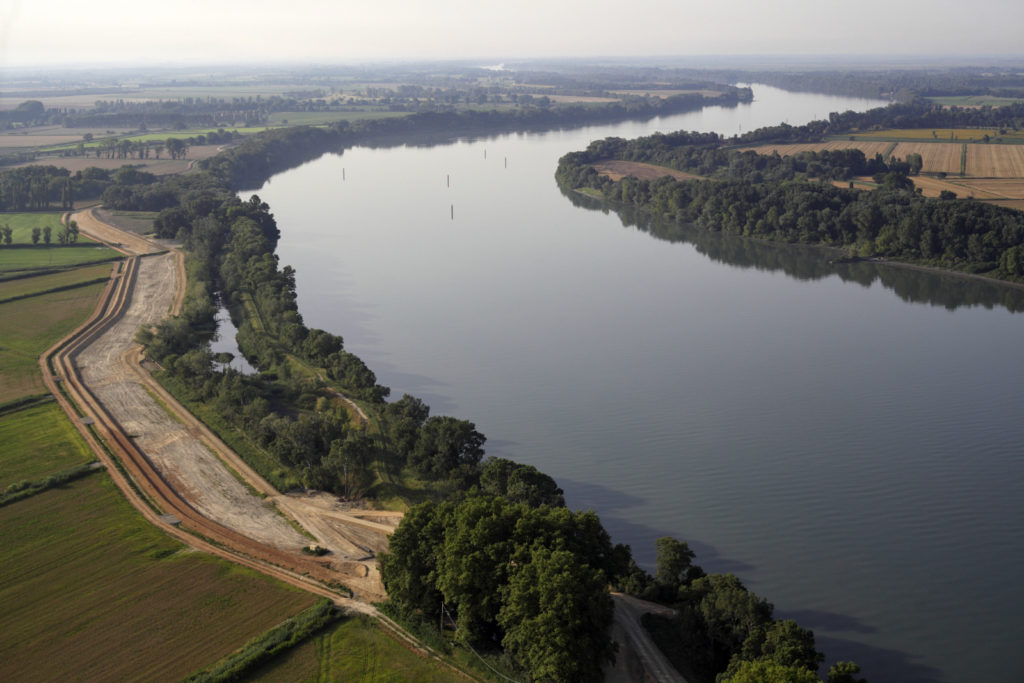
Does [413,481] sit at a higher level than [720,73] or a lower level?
lower

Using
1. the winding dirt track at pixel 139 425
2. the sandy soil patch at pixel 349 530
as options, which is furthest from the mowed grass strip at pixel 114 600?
the sandy soil patch at pixel 349 530

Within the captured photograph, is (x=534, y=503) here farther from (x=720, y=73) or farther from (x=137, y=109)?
(x=720, y=73)

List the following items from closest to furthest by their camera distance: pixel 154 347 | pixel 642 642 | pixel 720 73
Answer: pixel 642 642, pixel 154 347, pixel 720 73

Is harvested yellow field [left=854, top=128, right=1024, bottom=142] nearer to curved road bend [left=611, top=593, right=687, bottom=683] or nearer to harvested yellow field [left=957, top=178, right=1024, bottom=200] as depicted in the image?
harvested yellow field [left=957, top=178, right=1024, bottom=200]

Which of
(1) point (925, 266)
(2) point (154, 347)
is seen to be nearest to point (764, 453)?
(2) point (154, 347)

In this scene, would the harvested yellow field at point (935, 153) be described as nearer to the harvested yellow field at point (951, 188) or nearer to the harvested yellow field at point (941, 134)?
the harvested yellow field at point (951, 188)
